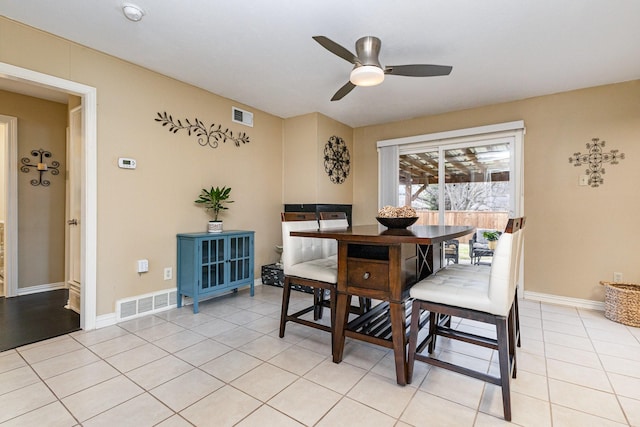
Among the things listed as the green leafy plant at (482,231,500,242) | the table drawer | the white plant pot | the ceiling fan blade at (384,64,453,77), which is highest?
the ceiling fan blade at (384,64,453,77)

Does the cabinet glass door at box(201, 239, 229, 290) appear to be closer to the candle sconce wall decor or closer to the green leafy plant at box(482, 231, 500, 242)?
the candle sconce wall decor

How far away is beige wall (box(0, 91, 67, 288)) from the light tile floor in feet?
6.45

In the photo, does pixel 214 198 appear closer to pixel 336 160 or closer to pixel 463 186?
pixel 336 160

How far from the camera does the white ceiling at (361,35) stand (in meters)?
2.05

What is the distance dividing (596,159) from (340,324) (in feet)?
11.2

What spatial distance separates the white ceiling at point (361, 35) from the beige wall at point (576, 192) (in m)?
0.26

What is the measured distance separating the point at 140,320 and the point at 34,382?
1.03 metres

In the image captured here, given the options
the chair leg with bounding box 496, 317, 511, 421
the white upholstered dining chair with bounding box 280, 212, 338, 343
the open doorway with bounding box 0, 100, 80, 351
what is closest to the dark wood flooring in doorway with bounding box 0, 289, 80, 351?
the open doorway with bounding box 0, 100, 80, 351

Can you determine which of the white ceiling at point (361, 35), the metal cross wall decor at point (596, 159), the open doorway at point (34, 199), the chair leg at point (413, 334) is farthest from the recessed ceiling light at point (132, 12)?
the metal cross wall decor at point (596, 159)

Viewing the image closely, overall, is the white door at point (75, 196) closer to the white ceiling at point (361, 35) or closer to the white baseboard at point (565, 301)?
the white ceiling at point (361, 35)

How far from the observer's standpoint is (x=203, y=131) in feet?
11.5

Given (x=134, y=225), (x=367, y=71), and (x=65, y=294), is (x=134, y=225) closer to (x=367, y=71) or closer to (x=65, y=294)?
(x=65, y=294)

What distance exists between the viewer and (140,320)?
281 centimetres

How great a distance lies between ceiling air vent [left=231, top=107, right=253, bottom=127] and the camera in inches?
151
